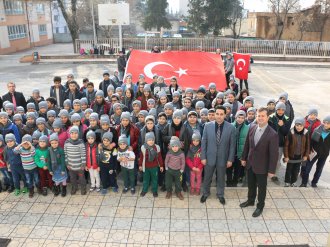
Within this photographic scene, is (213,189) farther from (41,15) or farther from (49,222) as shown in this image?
(41,15)

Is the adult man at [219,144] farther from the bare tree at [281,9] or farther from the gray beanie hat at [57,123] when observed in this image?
the bare tree at [281,9]

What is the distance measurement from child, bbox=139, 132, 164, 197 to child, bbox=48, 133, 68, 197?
1.40 meters

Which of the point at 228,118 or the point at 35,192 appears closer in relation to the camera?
the point at 35,192

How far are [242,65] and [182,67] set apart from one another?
3.12 metres

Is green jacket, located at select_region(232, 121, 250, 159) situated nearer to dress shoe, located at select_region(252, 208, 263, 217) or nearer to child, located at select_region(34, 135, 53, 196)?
dress shoe, located at select_region(252, 208, 263, 217)

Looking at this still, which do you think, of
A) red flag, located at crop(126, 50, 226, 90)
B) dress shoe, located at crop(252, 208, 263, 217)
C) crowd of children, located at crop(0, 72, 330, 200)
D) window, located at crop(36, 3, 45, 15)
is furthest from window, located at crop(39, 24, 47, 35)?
dress shoe, located at crop(252, 208, 263, 217)

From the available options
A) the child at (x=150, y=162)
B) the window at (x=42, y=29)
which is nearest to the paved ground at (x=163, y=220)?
the child at (x=150, y=162)

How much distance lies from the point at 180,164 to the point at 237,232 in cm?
143

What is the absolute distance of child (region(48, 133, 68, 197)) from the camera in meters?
5.45

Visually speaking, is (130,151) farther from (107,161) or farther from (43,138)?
(43,138)

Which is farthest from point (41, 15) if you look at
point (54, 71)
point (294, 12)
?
point (294, 12)

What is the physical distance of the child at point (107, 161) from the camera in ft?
18.0

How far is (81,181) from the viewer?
18.9 ft

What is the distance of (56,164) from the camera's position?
18.1ft
